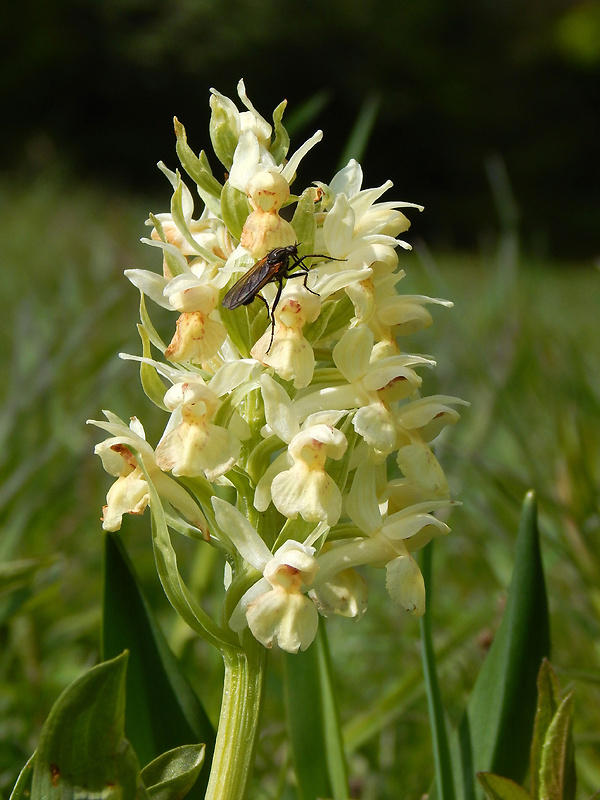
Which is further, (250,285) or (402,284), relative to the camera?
(402,284)

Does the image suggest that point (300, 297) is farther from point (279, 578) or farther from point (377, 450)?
point (279, 578)

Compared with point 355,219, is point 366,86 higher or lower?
higher

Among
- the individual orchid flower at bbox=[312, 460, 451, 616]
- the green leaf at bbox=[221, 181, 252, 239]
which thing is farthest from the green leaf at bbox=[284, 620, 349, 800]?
the green leaf at bbox=[221, 181, 252, 239]

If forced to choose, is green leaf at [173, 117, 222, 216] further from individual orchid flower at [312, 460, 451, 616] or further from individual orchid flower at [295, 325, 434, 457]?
individual orchid flower at [312, 460, 451, 616]

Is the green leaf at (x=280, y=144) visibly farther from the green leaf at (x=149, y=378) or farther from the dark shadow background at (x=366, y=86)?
the dark shadow background at (x=366, y=86)

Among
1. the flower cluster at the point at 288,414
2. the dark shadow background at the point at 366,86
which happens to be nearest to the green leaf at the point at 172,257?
the flower cluster at the point at 288,414

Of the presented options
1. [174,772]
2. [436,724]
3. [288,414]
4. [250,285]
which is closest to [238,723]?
[174,772]

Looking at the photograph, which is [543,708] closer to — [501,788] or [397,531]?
[501,788]

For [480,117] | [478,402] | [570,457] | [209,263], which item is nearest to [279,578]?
[209,263]
